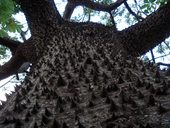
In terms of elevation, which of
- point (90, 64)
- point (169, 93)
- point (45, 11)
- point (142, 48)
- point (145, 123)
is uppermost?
point (45, 11)

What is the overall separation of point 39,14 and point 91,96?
361cm

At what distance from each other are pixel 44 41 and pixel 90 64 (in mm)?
2225

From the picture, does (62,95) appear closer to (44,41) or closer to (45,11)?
(44,41)

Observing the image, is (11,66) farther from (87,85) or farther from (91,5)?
(87,85)

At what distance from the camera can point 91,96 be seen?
9.41 feet

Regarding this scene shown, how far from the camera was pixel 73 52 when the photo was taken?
4539 mm

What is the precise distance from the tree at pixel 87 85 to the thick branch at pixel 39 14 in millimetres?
22

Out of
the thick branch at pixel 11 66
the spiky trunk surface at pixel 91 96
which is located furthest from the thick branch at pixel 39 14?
the spiky trunk surface at pixel 91 96

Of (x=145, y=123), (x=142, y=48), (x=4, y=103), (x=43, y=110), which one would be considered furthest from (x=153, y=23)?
(x=145, y=123)

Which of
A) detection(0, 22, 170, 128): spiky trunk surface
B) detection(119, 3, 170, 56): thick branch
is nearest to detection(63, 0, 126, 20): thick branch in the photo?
detection(119, 3, 170, 56): thick branch

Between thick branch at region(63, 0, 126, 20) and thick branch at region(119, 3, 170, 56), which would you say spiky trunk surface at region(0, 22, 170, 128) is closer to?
thick branch at region(119, 3, 170, 56)

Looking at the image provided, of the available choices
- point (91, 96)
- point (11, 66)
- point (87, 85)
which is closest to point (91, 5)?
point (11, 66)

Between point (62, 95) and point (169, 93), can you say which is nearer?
point (169, 93)

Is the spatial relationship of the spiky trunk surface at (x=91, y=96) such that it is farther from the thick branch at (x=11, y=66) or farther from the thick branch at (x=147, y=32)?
the thick branch at (x=11, y=66)
